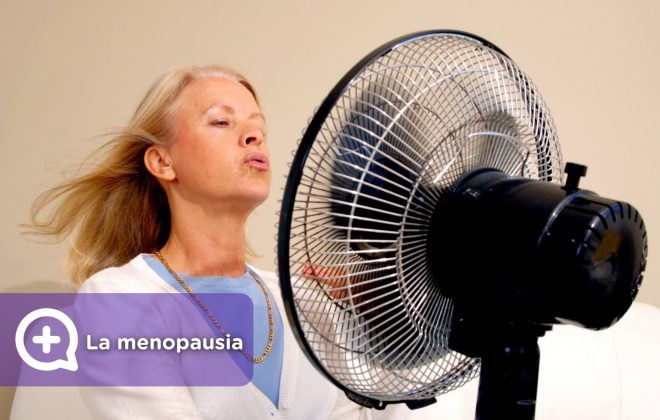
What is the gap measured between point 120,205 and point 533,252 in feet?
2.48

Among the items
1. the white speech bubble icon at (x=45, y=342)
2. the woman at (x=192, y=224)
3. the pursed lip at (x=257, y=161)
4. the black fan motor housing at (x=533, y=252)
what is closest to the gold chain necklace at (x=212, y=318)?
the woman at (x=192, y=224)

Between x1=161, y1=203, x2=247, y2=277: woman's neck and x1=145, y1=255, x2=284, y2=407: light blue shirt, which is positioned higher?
x1=161, y1=203, x2=247, y2=277: woman's neck

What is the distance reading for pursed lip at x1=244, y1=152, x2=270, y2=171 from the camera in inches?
39.5

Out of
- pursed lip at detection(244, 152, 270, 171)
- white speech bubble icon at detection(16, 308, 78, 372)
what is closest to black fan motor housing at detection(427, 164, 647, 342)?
pursed lip at detection(244, 152, 270, 171)

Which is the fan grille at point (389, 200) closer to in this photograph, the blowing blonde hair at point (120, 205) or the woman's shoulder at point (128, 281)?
the woman's shoulder at point (128, 281)

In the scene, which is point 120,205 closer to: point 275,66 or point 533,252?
point 275,66

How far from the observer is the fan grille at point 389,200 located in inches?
25.1

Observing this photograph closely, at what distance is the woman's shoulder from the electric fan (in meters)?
0.38

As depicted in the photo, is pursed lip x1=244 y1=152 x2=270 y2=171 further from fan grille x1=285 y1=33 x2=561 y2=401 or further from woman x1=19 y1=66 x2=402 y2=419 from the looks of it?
fan grille x1=285 y1=33 x2=561 y2=401

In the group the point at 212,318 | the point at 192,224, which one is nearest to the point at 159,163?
the point at 192,224

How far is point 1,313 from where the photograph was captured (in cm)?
145

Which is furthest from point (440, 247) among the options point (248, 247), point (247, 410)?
point (248, 247)

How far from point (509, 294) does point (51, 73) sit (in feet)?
3.61

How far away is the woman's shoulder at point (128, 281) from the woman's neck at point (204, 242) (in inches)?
2.0
